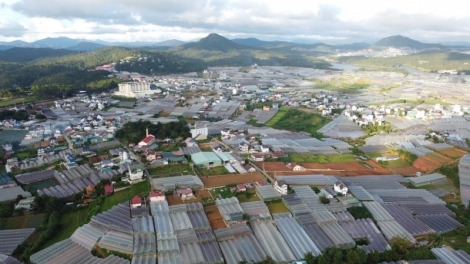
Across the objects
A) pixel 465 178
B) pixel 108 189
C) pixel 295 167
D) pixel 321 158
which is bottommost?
pixel 321 158

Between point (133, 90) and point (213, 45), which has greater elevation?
point (213, 45)

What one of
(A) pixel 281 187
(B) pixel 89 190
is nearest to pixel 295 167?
(A) pixel 281 187

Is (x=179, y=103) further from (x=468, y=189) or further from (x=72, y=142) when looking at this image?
(x=468, y=189)

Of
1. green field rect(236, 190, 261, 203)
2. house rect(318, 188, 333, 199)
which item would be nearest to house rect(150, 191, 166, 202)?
green field rect(236, 190, 261, 203)

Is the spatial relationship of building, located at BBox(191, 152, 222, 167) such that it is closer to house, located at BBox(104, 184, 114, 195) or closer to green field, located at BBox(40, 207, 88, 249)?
house, located at BBox(104, 184, 114, 195)

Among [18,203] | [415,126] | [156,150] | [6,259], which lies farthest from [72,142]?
[415,126]

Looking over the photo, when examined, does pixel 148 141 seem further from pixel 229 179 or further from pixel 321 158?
pixel 321 158
